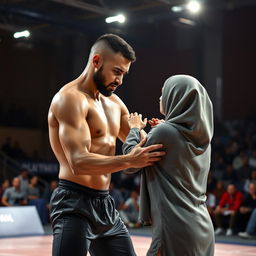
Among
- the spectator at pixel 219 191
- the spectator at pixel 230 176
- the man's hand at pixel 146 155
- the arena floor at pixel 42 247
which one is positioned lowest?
the arena floor at pixel 42 247

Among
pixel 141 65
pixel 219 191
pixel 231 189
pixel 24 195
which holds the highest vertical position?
pixel 141 65

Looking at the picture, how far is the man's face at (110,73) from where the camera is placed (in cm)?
345

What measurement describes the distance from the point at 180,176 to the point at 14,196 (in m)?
10.9

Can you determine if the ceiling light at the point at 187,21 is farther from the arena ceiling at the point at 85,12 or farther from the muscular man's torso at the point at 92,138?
the muscular man's torso at the point at 92,138

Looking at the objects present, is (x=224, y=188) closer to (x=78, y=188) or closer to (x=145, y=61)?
(x=145, y=61)

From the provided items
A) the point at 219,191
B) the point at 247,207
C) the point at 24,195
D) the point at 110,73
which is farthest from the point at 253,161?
the point at 110,73

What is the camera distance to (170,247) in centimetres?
275

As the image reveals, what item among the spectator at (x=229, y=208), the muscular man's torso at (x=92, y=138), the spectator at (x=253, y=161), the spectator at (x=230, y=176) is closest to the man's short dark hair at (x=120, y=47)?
the muscular man's torso at (x=92, y=138)

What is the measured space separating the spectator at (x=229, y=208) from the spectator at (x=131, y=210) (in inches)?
87.7

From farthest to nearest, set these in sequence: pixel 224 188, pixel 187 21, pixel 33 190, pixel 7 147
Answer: pixel 7 147
pixel 187 21
pixel 33 190
pixel 224 188

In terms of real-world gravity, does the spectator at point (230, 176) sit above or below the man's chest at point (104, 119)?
below

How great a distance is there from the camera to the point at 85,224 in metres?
3.42

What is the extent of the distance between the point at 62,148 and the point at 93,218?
1.53ft

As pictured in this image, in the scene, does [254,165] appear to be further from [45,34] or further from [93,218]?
[93,218]
